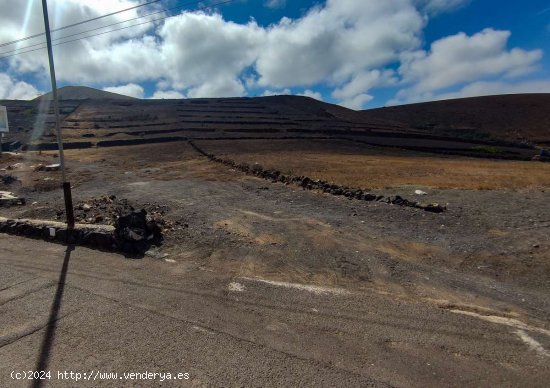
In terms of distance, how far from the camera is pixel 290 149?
3628 cm

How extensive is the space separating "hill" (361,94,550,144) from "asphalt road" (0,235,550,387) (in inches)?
2182

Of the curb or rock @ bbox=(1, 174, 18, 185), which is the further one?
rock @ bbox=(1, 174, 18, 185)

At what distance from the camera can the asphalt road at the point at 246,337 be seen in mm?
4219

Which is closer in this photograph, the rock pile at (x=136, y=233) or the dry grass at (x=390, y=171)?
the rock pile at (x=136, y=233)

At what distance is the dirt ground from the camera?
693cm

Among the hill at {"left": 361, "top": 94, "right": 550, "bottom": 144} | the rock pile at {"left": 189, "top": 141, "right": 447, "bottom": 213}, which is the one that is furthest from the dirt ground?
the hill at {"left": 361, "top": 94, "right": 550, "bottom": 144}

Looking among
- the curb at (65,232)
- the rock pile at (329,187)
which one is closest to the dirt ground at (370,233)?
the rock pile at (329,187)

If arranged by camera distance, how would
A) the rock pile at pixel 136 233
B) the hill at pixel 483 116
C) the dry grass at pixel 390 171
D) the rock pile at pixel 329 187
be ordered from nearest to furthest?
the rock pile at pixel 136 233 < the rock pile at pixel 329 187 < the dry grass at pixel 390 171 < the hill at pixel 483 116

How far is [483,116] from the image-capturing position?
227 ft

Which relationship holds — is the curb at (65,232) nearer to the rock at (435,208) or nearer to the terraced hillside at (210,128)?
the rock at (435,208)

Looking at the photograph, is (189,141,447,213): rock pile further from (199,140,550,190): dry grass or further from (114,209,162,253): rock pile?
(114,209,162,253): rock pile

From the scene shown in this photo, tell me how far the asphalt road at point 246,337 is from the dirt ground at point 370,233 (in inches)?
17.2

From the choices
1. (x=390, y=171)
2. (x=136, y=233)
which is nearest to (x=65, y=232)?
(x=136, y=233)

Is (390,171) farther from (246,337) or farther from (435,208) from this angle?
(246,337)
